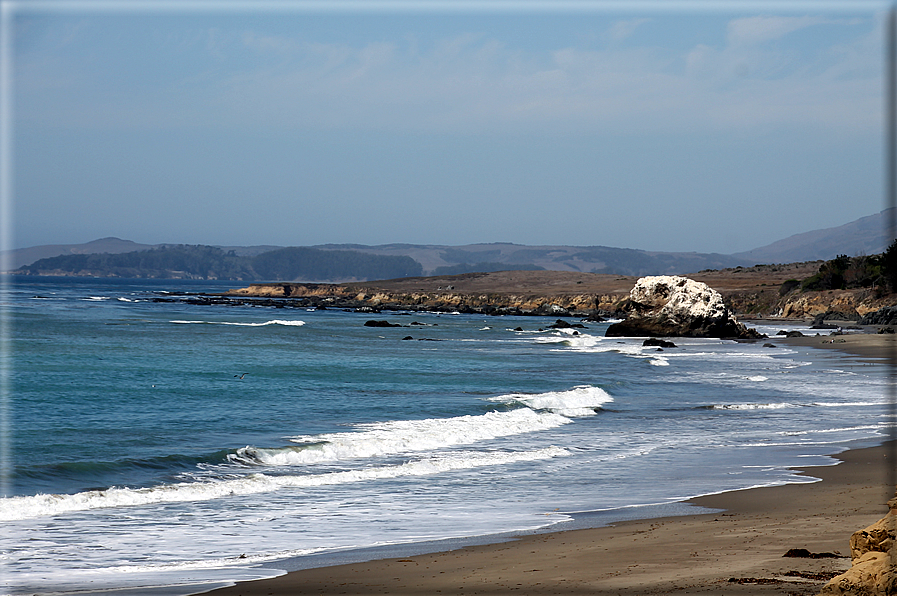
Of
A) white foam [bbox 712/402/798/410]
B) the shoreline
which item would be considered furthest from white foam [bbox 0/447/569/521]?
white foam [bbox 712/402/798/410]

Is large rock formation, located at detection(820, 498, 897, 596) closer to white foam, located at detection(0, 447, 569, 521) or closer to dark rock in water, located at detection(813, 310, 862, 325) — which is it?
white foam, located at detection(0, 447, 569, 521)

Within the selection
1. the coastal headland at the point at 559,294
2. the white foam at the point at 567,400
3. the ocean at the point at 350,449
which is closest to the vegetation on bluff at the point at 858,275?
the coastal headland at the point at 559,294

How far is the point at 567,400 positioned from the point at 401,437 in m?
7.30

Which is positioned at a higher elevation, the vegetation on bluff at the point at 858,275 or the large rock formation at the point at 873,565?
the vegetation on bluff at the point at 858,275

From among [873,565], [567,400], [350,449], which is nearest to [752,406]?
[567,400]

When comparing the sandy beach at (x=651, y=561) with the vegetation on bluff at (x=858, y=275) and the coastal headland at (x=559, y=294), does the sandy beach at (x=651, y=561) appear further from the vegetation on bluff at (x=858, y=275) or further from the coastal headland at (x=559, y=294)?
the coastal headland at (x=559, y=294)

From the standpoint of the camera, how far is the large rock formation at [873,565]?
4828mm

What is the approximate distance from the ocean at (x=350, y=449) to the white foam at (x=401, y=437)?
0.20ft

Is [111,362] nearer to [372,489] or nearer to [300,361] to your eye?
[300,361]

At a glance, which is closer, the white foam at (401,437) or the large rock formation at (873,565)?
the large rock formation at (873,565)

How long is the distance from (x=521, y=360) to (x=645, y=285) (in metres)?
21.7

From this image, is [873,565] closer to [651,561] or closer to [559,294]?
[651,561]

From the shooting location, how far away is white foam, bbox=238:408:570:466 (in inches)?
548

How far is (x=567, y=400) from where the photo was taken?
21750 mm
